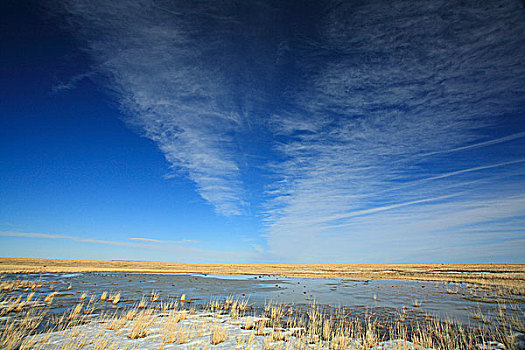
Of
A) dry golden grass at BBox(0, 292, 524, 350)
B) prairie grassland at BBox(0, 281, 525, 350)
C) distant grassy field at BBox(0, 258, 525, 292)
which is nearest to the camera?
dry golden grass at BBox(0, 292, 524, 350)

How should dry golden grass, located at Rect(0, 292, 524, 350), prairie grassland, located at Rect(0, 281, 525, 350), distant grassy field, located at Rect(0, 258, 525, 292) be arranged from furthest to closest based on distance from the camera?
distant grassy field, located at Rect(0, 258, 525, 292) → prairie grassland, located at Rect(0, 281, 525, 350) → dry golden grass, located at Rect(0, 292, 524, 350)

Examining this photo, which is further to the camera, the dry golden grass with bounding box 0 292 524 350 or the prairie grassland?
the prairie grassland

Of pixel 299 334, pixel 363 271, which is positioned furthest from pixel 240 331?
pixel 363 271

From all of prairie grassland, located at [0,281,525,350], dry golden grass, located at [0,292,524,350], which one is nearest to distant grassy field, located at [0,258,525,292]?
prairie grassland, located at [0,281,525,350]

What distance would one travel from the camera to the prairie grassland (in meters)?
10.1

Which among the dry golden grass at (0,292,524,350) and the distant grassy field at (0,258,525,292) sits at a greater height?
the distant grassy field at (0,258,525,292)

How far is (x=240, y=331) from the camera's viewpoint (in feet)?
41.1

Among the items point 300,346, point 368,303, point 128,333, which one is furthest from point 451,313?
point 128,333

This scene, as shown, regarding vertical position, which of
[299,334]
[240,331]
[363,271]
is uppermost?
[363,271]

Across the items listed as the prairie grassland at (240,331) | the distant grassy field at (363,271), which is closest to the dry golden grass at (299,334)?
the prairie grassland at (240,331)

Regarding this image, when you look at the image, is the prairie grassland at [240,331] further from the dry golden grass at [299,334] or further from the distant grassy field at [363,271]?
the distant grassy field at [363,271]

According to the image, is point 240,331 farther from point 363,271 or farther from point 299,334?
point 363,271

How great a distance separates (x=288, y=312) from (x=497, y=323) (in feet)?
37.1

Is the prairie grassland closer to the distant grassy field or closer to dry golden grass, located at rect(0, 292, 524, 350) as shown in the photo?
dry golden grass, located at rect(0, 292, 524, 350)
